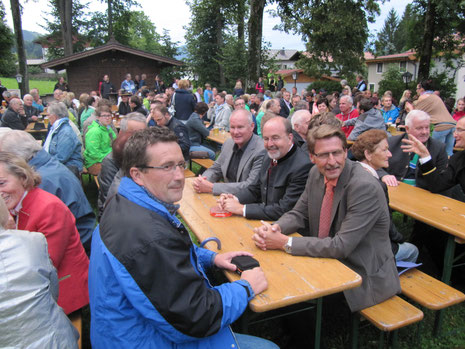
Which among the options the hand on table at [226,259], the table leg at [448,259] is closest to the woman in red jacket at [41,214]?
the hand on table at [226,259]

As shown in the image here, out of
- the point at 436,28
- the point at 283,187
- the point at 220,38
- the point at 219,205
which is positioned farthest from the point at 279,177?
the point at 220,38

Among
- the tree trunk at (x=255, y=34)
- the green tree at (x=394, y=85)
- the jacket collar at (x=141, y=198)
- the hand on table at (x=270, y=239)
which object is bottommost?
the hand on table at (x=270, y=239)

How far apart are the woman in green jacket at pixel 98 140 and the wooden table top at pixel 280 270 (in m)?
3.62

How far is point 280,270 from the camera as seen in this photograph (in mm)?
2059

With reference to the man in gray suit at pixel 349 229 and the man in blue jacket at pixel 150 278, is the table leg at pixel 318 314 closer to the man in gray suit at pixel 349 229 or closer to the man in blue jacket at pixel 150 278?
the man in gray suit at pixel 349 229

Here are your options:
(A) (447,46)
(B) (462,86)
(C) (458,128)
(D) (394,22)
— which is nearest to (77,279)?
(C) (458,128)

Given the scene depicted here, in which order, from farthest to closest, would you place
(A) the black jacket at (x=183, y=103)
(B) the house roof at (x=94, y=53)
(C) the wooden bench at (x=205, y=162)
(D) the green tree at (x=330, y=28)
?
(D) the green tree at (x=330, y=28) → (B) the house roof at (x=94, y=53) → (A) the black jacket at (x=183, y=103) → (C) the wooden bench at (x=205, y=162)

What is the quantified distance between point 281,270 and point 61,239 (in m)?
1.42

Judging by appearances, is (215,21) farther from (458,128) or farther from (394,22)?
(394,22)

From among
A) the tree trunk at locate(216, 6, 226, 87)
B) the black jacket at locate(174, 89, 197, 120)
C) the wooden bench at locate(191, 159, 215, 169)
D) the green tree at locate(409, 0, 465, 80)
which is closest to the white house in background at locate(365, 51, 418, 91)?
the green tree at locate(409, 0, 465, 80)

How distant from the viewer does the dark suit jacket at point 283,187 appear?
9.48 ft

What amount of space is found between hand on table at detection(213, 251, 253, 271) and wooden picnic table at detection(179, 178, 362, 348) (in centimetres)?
5

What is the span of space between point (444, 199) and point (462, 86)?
3342 centimetres

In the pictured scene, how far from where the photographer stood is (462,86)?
30.1 meters
